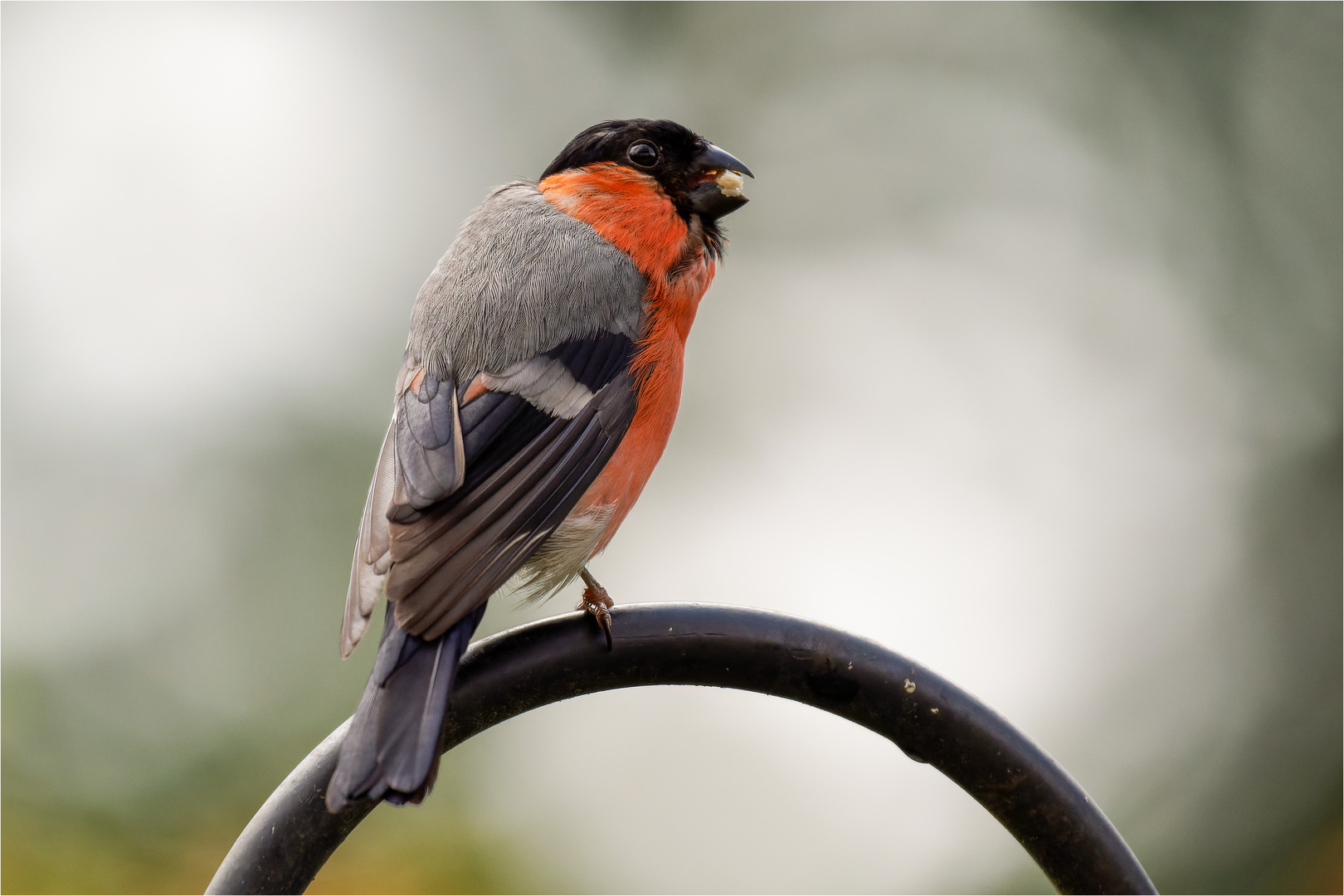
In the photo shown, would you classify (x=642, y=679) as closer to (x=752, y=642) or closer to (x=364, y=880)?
(x=752, y=642)

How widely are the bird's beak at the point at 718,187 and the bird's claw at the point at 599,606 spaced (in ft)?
3.75

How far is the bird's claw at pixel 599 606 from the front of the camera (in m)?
2.10

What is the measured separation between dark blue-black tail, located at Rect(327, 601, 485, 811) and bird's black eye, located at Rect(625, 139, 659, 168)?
1586 mm

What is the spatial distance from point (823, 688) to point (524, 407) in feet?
2.81

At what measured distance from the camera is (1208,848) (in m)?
7.53

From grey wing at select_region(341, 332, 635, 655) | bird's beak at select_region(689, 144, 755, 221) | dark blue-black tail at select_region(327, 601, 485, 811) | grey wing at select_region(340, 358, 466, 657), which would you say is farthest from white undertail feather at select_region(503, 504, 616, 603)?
bird's beak at select_region(689, 144, 755, 221)

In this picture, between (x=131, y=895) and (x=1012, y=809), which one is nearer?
(x=1012, y=809)

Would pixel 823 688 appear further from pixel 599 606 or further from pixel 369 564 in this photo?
pixel 369 564

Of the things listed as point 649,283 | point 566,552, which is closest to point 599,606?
point 566,552

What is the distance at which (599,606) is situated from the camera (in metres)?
2.21

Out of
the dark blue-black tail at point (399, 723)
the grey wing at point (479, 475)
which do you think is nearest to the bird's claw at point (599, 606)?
the grey wing at point (479, 475)

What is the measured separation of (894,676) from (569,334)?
1.09 metres

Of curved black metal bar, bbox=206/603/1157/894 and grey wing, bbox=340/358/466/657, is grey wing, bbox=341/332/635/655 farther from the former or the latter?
curved black metal bar, bbox=206/603/1157/894

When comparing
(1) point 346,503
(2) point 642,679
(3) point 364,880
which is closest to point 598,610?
(2) point 642,679
